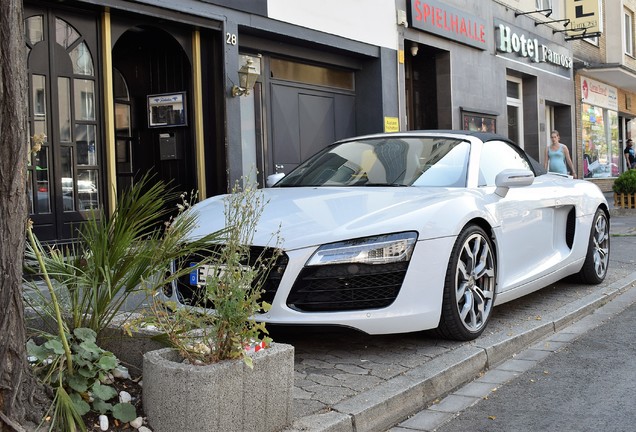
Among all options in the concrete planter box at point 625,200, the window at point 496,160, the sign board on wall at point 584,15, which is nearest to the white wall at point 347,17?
the window at point 496,160

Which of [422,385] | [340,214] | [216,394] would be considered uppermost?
[340,214]

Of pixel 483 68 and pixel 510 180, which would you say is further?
pixel 483 68

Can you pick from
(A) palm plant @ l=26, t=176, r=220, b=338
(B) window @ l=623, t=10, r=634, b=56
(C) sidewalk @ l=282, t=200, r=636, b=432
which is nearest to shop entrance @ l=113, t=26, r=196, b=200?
(C) sidewalk @ l=282, t=200, r=636, b=432

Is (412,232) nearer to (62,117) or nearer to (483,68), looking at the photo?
(62,117)

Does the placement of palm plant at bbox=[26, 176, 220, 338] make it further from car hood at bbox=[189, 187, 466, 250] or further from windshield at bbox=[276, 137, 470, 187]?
windshield at bbox=[276, 137, 470, 187]

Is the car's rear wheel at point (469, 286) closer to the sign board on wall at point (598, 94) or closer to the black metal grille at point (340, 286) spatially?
the black metal grille at point (340, 286)

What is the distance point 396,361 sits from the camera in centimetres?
423

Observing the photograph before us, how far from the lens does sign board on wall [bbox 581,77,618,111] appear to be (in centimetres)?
2327

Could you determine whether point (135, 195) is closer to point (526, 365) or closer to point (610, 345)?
point (526, 365)

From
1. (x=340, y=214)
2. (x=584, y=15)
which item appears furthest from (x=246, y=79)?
(x=584, y=15)

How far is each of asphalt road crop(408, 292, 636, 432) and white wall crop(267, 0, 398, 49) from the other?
7.51m

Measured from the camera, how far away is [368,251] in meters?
4.11

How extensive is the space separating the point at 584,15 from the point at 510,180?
1764 centimetres

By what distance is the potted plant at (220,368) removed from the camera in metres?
2.86
